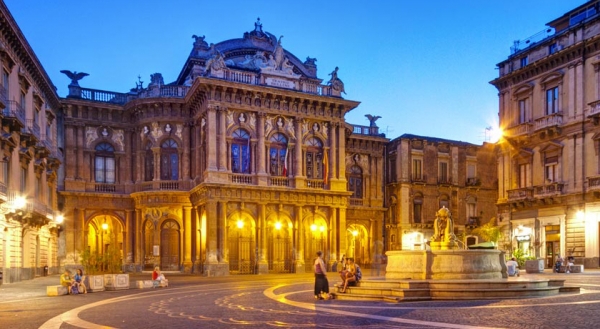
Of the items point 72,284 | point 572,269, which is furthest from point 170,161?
point 572,269

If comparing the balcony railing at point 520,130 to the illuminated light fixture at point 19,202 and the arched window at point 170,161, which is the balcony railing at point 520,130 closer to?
the arched window at point 170,161

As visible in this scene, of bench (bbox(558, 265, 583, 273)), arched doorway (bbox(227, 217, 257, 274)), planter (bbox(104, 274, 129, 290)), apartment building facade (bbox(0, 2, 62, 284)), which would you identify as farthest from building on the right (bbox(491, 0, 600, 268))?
apartment building facade (bbox(0, 2, 62, 284))

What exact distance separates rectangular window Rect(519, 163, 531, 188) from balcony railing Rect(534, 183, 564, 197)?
1678 mm

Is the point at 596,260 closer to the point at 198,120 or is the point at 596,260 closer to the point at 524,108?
the point at 524,108

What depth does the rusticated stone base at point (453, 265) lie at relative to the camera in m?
19.7

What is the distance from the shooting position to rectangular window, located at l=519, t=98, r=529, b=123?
41.9m

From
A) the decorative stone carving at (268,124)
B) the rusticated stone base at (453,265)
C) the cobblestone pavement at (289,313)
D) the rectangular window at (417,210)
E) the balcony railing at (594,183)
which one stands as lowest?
the cobblestone pavement at (289,313)

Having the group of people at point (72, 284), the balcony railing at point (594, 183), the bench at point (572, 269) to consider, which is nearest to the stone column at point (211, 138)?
the group of people at point (72, 284)

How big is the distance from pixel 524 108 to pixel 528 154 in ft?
10.5

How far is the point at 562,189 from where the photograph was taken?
38344mm

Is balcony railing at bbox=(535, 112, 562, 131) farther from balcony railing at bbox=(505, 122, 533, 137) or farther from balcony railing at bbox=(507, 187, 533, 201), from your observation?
balcony railing at bbox=(507, 187, 533, 201)

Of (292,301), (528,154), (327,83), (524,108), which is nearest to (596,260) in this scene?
(528,154)

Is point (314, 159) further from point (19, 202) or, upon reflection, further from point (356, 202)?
point (19, 202)

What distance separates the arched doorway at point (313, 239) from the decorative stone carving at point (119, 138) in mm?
13796
